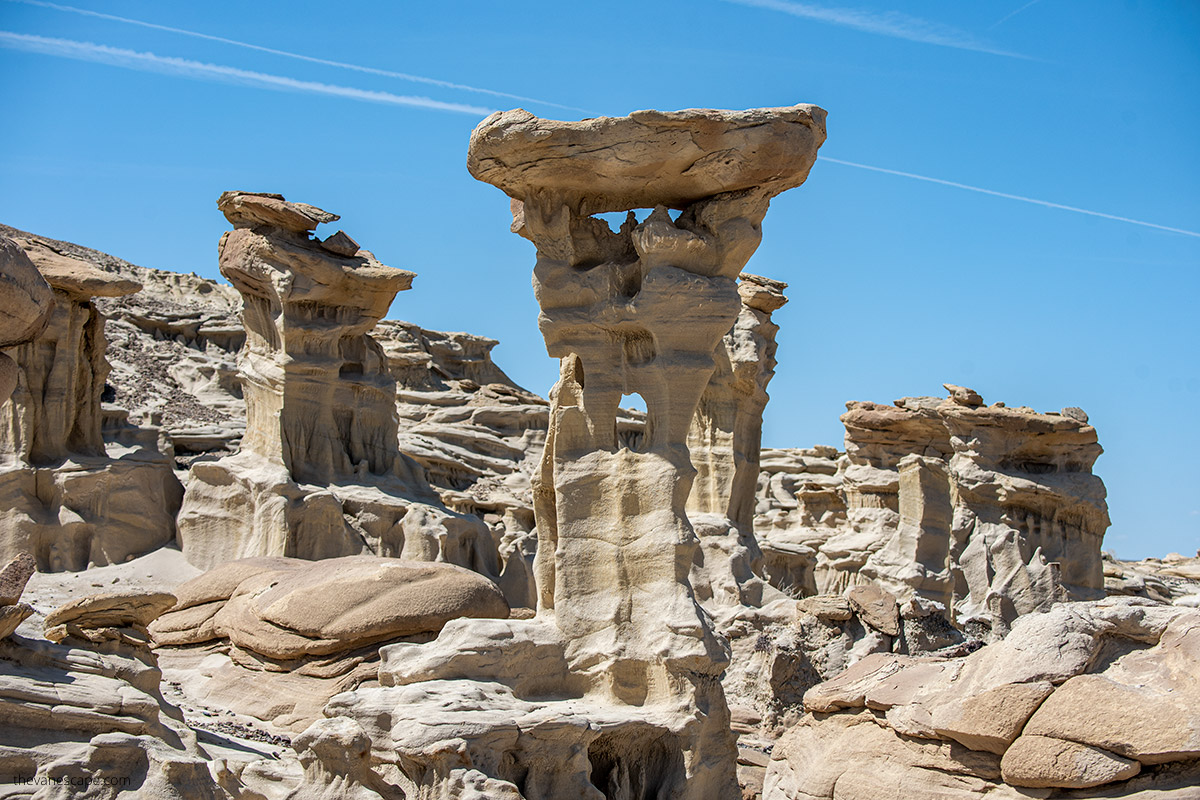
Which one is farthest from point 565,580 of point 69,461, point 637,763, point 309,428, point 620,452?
point 69,461

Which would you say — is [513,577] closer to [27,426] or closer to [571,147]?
[27,426]

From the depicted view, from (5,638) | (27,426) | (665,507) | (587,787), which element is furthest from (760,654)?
(27,426)

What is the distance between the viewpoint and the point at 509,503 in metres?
21.8

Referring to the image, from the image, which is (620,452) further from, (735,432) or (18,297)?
(735,432)

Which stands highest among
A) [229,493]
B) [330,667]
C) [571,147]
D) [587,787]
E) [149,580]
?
[571,147]

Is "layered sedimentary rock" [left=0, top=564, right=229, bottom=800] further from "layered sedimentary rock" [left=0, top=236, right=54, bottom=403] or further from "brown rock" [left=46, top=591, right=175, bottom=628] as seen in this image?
"layered sedimentary rock" [left=0, top=236, right=54, bottom=403]

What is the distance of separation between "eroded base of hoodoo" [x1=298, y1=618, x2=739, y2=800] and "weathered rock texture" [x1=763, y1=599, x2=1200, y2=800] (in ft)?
2.52

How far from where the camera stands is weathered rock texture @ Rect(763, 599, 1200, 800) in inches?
253

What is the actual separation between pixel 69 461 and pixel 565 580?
10.00 meters

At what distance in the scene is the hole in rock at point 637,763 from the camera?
8164 millimetres

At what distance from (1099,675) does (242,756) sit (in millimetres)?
5802

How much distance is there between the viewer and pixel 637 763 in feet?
27.3

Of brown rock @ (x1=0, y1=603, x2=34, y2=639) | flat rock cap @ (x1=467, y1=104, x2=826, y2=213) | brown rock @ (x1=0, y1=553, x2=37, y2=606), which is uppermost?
flat rock cap @ (x1=467, y1=104, x2=826, y2=213)

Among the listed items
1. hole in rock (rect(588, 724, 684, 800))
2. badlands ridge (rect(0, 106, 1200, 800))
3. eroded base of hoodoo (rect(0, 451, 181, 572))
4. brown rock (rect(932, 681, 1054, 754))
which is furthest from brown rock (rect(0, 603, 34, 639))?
eroded base of hoodoo (rect(0, 451, 181, 572))
